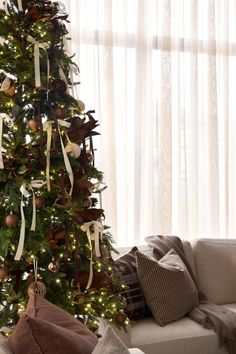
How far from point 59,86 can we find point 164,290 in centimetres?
151

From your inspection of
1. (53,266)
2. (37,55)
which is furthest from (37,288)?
(37,55)

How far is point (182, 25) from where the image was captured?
4176 millimetres

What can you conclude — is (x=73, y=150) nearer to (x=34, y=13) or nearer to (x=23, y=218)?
(x=23, y=218)

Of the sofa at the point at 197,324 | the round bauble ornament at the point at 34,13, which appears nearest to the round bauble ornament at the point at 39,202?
the round bauble ornament at the point at 34,13

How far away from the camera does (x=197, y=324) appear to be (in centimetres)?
313

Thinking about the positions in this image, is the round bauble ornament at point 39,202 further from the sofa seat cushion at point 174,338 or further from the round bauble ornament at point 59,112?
the sofa seat cushion at point 174,338

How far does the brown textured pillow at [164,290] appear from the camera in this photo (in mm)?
3109

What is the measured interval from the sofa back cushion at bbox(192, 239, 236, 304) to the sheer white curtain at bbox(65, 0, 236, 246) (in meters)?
0.40

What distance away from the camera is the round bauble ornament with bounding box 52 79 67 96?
223 cm

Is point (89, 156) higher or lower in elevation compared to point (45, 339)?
higher

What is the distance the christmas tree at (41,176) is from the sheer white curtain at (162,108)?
5.28 ft

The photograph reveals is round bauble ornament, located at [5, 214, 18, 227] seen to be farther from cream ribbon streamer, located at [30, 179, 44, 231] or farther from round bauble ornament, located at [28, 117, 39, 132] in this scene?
round bauble ornament, located at [28, 117, 39, 132]

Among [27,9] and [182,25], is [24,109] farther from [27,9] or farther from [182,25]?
[182,25]

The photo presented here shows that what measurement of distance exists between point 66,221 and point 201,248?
1806mm
